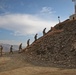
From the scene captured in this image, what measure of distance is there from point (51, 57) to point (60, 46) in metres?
7.32

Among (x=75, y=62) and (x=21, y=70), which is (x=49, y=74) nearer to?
(x=21, y=70)

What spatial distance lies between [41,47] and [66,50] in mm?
9738

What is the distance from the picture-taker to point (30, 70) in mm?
29516

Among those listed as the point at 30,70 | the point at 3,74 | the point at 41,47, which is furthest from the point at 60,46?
the point at 3,74

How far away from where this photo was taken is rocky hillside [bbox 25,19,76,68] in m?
40.5

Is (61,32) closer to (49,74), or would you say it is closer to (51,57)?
(51,57)

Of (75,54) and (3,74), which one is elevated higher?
(75,54)

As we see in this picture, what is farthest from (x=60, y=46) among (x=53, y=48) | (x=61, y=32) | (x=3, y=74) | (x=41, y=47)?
(x=3, y=74)

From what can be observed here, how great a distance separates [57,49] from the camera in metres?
49.2

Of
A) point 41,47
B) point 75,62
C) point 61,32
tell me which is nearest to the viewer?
point 75,62

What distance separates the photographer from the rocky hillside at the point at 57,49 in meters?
40.5

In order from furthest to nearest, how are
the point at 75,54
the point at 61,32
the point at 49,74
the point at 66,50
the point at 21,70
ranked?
the point at 61,32, the point at 66,50, the point at 75,54, the point at 21,70, the point at 49,74

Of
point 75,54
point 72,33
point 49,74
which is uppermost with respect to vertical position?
point 72,33

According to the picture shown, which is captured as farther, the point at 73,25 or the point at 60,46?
the point at 73,25
